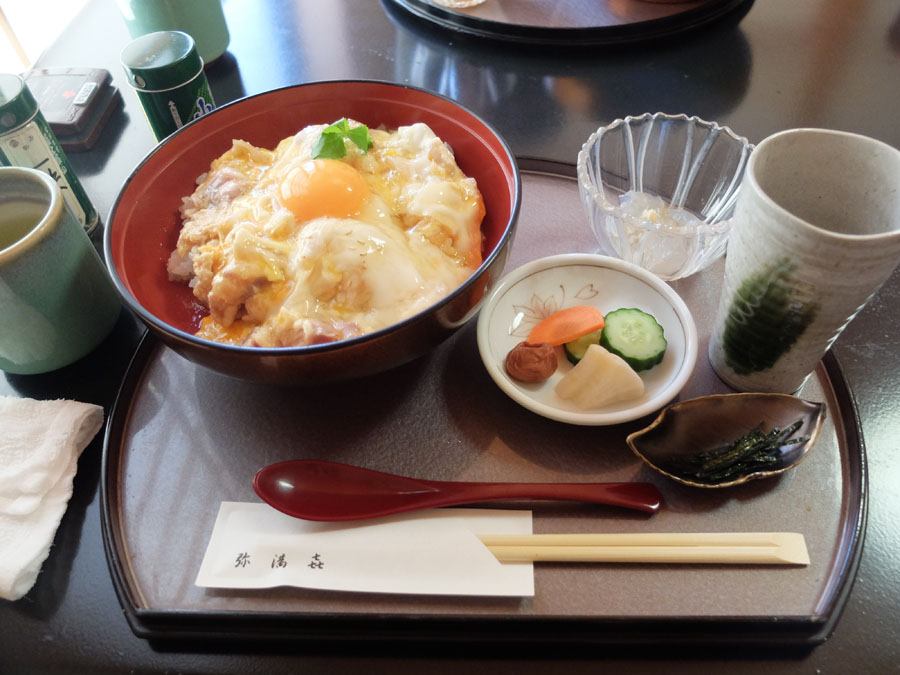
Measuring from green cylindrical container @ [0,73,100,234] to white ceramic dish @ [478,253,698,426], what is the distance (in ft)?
3.69

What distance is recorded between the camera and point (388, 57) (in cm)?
270

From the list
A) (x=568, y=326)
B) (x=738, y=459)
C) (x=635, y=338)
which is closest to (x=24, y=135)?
(x=568, y=326)

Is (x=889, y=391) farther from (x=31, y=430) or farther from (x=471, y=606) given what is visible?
(x=31, y=430)

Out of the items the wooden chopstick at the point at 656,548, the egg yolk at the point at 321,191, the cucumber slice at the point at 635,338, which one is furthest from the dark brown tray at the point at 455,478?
the egg yolk at the point at 321,191

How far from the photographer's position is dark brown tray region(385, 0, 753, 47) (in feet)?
8.51

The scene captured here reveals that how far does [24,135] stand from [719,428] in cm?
191

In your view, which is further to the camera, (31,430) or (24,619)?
(31,430)

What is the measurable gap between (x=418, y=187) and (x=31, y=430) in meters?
1.08

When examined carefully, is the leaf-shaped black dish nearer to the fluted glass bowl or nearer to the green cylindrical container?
the fluted glass bowl

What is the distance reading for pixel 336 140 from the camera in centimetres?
162

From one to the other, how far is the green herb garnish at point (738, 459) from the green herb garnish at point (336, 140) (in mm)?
1095

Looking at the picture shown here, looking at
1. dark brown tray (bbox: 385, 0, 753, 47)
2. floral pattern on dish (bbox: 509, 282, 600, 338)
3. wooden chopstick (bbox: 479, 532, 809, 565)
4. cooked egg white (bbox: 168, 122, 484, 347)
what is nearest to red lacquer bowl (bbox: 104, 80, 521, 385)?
cooked egg white (bbox: 168, 122, 484, 347)

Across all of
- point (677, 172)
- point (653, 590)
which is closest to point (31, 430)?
point (653, 590)

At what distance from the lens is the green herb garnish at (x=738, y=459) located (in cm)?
127
